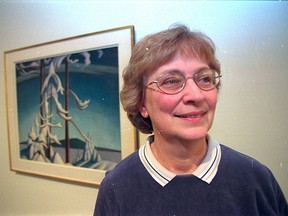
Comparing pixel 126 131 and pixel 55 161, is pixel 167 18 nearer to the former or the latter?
pixel 126 131

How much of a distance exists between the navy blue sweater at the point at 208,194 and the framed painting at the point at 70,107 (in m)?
0.23

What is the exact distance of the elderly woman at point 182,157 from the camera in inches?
17.3

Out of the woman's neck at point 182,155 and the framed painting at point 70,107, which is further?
the framed painting at point 70,107

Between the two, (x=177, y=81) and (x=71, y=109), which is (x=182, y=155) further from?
(x=71, y=109)

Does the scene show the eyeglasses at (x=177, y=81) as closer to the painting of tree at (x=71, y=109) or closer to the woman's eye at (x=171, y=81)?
the woman's eye at (x=171, y=81)

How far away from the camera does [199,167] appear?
482 mm

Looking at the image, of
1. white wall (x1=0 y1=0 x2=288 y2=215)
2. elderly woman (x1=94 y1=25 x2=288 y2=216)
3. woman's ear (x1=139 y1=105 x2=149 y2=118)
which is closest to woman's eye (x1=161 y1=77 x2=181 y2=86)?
elderly woman (x1=94 y1=25 x2=288 y2=216)

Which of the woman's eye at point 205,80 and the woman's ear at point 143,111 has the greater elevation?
the woman's eye at point 205,80

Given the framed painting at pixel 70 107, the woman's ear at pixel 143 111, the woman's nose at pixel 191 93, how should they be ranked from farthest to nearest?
1. the framed painting at pixel 70 107
2. the woman's ear at pixel 143 111
3. the woman's nose at pixel 191 93

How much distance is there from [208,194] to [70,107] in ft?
1.82

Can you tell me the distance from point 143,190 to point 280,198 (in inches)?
12.0

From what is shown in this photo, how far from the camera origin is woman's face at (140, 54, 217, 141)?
1.41ft

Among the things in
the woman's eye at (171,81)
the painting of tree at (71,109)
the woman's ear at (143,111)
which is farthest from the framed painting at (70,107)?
the woman's eye at (171,81)

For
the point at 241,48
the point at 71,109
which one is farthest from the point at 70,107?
the point at 241,48
